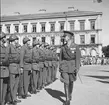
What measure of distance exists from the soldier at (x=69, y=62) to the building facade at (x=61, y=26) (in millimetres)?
38927

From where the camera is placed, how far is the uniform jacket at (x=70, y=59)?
535cm

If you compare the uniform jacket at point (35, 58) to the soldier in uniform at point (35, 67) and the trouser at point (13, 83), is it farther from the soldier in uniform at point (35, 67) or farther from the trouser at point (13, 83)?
the trouser at point (13, 83)

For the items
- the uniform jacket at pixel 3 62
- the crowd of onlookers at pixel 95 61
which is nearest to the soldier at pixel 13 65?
the uniform jacket at pixel 3 62

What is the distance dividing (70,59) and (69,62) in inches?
4.4

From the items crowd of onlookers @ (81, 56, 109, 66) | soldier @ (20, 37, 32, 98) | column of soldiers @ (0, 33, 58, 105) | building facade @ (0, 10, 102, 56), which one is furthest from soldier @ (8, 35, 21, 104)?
building facade @ (0, 10, 102, 56)

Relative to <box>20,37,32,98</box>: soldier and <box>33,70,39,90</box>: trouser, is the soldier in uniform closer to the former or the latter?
<box>33,70,39,90</box>: trouser

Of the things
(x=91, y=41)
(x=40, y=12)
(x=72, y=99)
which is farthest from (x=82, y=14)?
(x=72, y=99)

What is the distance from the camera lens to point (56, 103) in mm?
5520

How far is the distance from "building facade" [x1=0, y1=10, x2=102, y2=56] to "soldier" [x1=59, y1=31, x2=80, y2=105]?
128 feet

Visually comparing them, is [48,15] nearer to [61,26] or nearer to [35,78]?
[61,26]

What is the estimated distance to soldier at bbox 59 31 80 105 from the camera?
17.5 feet

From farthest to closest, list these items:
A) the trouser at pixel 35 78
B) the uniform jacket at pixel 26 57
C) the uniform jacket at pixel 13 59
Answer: the trouser at pixel 35 78 → the uniform jacket at pixel 26 57 → the uniform jacket at pixel 13 59

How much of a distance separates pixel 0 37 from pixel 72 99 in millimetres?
3056

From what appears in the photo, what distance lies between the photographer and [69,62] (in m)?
5.39
